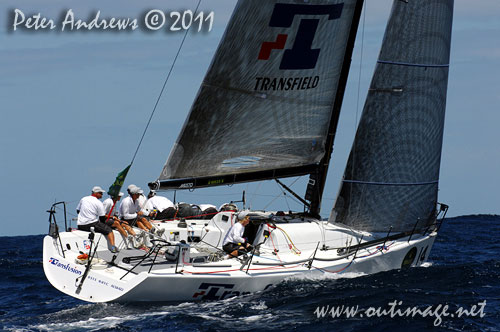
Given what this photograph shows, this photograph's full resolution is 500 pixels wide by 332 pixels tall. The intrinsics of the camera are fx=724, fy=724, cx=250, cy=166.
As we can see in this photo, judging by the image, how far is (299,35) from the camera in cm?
1573

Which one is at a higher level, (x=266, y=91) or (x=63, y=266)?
(x=266, y=91)

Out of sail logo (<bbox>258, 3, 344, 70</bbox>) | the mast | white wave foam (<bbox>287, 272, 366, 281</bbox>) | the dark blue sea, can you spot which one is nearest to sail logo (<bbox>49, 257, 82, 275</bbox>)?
the dark blue sea

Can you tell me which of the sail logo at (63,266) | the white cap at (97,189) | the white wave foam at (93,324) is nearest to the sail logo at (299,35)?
the white cap at (97,189)

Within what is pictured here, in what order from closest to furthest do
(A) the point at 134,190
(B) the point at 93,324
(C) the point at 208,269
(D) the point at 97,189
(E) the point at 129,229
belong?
(B) the point at 93,324
(C) the point at 208,269
(D) the point at 97,189
(E) the point at 129,229
(A) the point at 134,190

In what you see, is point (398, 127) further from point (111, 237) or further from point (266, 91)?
point (111, 237)

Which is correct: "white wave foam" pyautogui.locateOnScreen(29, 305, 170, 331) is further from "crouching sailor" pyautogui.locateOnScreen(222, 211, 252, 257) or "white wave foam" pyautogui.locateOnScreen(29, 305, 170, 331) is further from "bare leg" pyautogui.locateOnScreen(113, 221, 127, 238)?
"bare leg" pyautogui.locateOnScreen(113, 221, 127, 238)

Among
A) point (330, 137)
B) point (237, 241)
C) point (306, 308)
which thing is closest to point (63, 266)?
point (237, 241)

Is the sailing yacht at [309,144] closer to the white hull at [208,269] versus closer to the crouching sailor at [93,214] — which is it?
the white hull at [208,269]

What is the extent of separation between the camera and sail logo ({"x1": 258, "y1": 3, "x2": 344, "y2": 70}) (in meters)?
15.4

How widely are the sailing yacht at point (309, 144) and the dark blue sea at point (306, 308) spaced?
0.52 m

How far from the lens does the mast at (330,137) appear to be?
16.3m

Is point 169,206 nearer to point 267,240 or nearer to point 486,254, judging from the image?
point 267,240

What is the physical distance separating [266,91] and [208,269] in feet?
14.4

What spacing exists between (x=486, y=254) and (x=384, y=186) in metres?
7.57
